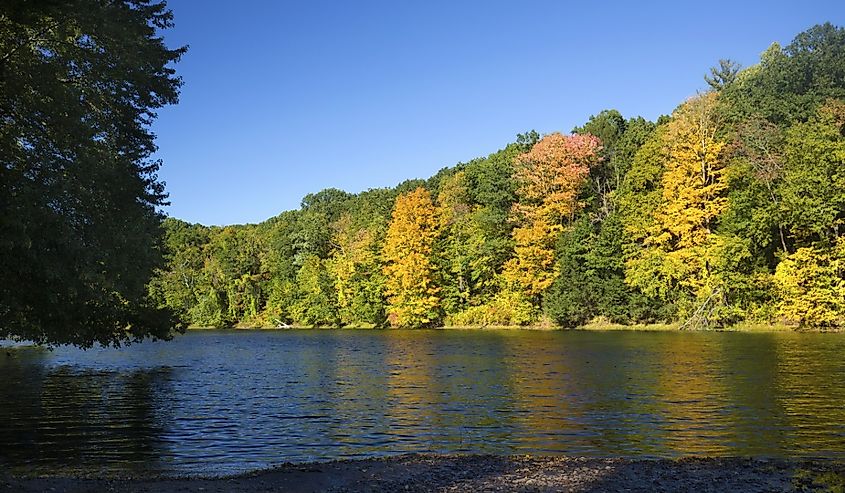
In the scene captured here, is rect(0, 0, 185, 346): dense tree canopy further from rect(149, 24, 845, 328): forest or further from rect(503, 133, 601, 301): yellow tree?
rect(503, 133, 601, 301): yellow tree

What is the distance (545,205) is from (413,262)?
19986 millimetres

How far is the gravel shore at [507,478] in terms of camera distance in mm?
11422

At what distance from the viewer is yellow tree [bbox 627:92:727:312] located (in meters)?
62.1

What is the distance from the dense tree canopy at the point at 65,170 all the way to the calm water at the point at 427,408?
13.2ft

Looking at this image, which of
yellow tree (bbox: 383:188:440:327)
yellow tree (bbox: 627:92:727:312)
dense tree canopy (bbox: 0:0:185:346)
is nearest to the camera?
dense tree canopy (bbox: 0:0:185:346)

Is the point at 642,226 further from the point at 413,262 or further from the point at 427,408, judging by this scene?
the point at 427,408

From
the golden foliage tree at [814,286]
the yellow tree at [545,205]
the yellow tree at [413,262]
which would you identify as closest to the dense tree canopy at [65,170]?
the golden foliage tree at [814,286]

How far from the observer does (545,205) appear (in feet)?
247

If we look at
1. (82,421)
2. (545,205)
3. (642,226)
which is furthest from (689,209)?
(82,421)

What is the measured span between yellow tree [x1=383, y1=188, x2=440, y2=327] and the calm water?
45.2m

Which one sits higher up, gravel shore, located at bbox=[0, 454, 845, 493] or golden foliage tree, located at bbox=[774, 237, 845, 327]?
golden foliage tree, located at bbox=[774, 237, 845, 327]

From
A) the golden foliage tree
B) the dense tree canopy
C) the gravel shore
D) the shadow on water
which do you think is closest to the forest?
the golden foliage tree

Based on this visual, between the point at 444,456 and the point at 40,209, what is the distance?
423 inches

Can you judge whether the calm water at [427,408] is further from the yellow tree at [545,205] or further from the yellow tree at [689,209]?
the yellow tree at [545,205]
